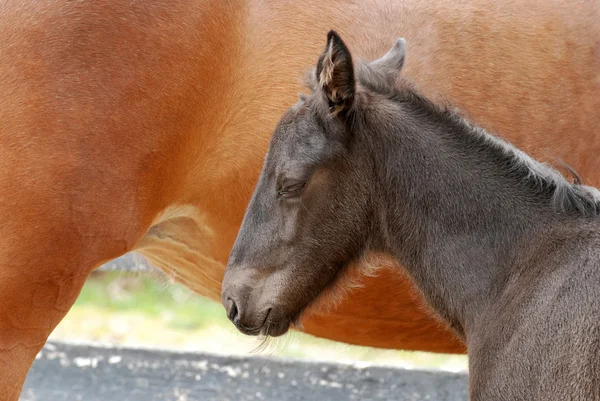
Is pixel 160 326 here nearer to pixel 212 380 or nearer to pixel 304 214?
pixel 212 380

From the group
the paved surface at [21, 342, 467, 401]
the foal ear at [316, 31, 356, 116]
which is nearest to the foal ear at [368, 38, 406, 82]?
the foal ear at [316, 31, 356, 116]

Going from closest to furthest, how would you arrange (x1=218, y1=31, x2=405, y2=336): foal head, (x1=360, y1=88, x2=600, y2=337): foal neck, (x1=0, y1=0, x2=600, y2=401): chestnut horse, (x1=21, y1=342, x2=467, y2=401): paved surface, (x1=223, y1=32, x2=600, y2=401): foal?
(x1=223, y1=32, x2=600, y2=401): foal
(x1=360, y1=88, x2=600, y2=337): foal neck
(x1=218, y1=31, x2=405, y2=336): foal head
(x1=0, y1=0, x2=600, y2=401): chestnut horse
(x1=21, y1=342, x2=467, y2=401): paved surface

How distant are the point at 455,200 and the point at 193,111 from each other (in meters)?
1.20

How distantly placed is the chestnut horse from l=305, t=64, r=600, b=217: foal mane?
512 mm

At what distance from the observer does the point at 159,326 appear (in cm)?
900

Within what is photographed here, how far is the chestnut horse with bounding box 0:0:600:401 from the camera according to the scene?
11.3ft

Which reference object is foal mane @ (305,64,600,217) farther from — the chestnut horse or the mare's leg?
the mare's leg

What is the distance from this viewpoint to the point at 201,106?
3.78 metres

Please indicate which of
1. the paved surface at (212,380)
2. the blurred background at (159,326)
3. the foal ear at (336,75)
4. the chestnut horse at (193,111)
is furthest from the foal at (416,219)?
the blurred background at (159,326)

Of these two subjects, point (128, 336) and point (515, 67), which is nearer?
point (515, 67)

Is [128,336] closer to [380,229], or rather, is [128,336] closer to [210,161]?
[210,161]

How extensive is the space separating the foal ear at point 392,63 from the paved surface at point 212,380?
2.50 metres

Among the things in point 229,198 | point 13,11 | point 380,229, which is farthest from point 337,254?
point 13,11

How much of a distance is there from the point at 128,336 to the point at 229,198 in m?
4.87
